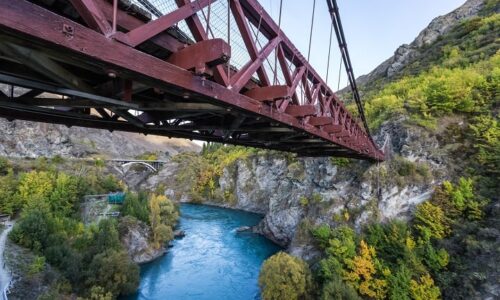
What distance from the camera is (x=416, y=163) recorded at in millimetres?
21469

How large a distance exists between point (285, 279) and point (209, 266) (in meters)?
12.1

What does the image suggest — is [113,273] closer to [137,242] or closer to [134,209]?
[137,242]

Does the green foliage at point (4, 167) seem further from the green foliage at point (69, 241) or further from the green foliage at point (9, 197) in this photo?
the green foliage at point (69, 241)

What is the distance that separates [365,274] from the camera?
55.8 ft

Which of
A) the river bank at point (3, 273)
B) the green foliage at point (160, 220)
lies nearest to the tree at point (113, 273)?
the river bank at point (3, 273)

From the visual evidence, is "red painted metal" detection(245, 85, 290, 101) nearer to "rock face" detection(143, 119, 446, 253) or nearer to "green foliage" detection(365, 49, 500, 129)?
"rock face" detection(143, 119, 446, 253)

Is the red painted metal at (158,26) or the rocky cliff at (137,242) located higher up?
the red painted metal at (158,26)

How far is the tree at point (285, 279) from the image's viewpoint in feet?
57.6

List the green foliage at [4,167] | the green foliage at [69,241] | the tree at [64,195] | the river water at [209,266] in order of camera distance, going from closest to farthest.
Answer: the green foliage at [69,241] → the river water at [209,266] → the tree at [64,195] → the green foliage at [4,167]

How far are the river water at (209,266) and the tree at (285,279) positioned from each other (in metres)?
4.18

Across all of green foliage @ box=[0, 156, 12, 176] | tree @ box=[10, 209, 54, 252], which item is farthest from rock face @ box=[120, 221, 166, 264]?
green foliage @ box=[0, 156, 12, 176]

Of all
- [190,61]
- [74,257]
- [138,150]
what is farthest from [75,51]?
[138,150]

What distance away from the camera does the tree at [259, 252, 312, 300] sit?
1755 cm

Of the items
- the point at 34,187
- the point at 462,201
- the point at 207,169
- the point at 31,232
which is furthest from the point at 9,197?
the point at 207,169
